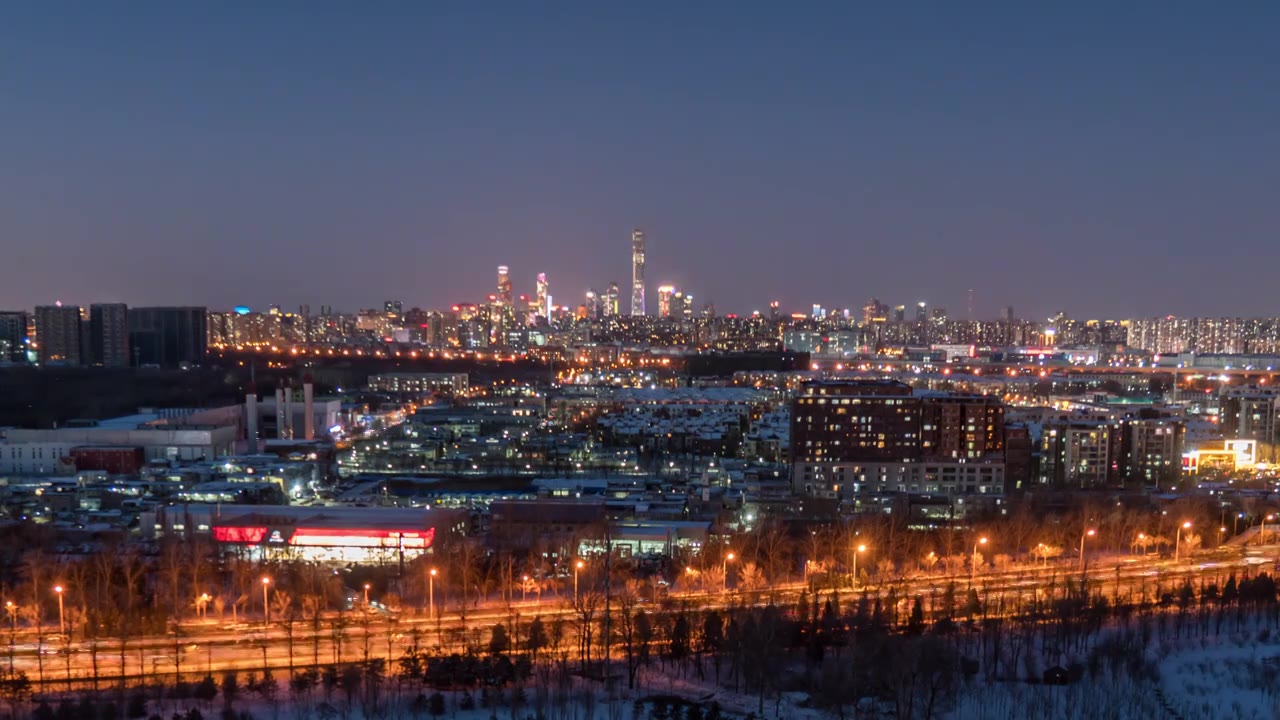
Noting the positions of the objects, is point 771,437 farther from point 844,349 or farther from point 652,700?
point 844,349

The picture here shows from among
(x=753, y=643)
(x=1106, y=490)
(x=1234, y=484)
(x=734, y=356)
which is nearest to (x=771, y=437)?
(x=1106, y=490)

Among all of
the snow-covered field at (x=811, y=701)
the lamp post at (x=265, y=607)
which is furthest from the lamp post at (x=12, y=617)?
the snow-covered field at (x=811, y=701)

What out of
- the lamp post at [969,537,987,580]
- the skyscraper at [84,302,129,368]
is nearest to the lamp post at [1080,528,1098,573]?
the lamp post at [969,537,987,580]

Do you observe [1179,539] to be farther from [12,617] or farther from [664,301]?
[664,301]

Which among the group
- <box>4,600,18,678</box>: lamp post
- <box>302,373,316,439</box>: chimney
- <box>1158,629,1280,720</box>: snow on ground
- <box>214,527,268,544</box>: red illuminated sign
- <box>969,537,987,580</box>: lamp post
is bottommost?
<box>1158,629,1280,720</box>: snow on ground

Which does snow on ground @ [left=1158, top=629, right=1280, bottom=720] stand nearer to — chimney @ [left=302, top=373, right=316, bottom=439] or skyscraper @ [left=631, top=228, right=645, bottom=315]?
chimney @ [left=302, top=373, right=316, bottom=439]

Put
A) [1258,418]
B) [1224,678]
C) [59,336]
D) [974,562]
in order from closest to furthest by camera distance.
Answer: [1224,678] → [974,562] → [1258,418] → [59,336]

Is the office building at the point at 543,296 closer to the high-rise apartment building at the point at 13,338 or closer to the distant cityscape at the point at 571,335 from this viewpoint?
the distant cityscape at the point at 571,335

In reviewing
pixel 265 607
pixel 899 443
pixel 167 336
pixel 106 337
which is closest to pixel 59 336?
pixel 106 337

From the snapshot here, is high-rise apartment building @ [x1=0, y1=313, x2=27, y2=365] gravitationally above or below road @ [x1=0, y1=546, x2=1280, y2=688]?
above
